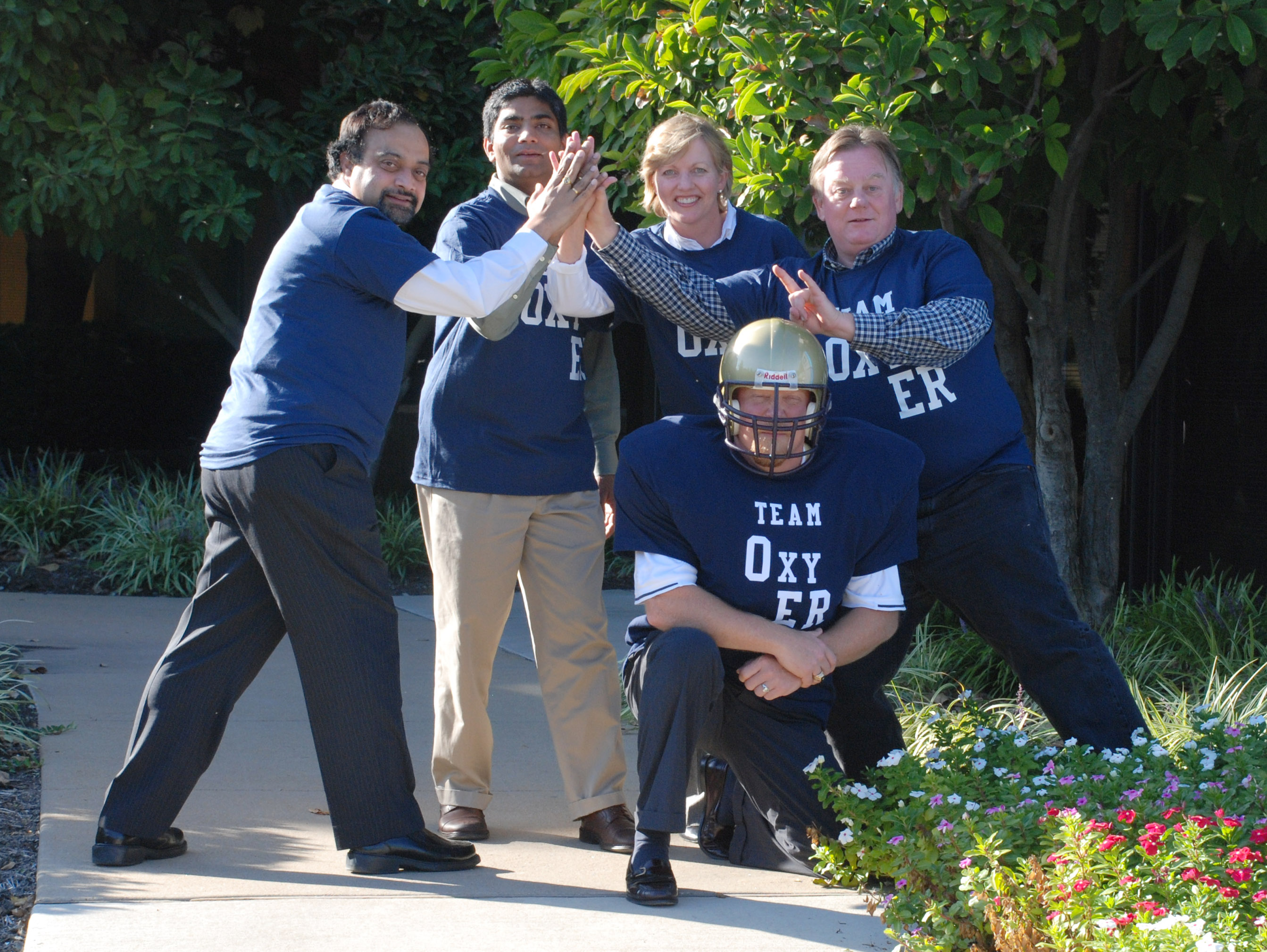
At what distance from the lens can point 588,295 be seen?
366 cm

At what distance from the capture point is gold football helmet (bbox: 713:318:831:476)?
10.5 feet

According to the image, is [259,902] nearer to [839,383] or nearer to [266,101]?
[839,383]

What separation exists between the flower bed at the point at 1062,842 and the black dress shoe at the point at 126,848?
1.60 metres

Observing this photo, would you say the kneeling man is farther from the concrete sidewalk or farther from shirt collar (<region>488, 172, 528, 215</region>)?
shirt collar (<region>488, 172, 528, 215</region>)

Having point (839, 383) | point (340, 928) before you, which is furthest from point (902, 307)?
point (340, 928)

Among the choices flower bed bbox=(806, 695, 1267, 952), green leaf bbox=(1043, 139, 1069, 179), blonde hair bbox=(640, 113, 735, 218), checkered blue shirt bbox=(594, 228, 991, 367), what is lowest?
flower bed bbox=(806, 695, 1267, 952)

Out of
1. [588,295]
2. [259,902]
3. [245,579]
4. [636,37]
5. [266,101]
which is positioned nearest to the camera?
[259,902]

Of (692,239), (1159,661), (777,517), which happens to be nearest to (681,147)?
(692,239)

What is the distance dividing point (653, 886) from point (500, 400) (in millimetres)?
1314

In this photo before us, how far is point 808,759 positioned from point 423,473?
50.7 inches

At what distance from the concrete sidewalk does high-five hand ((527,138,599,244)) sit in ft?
5.22

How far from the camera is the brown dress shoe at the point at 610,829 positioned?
144 inches

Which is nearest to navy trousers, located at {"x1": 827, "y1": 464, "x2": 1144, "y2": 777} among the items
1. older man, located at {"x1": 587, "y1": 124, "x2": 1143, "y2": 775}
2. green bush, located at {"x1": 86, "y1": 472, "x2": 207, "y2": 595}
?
older man, located at {"x1": 587, "y1": 124, "x2": 1143, "y2": 775}

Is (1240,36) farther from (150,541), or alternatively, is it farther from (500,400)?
(150,541)
